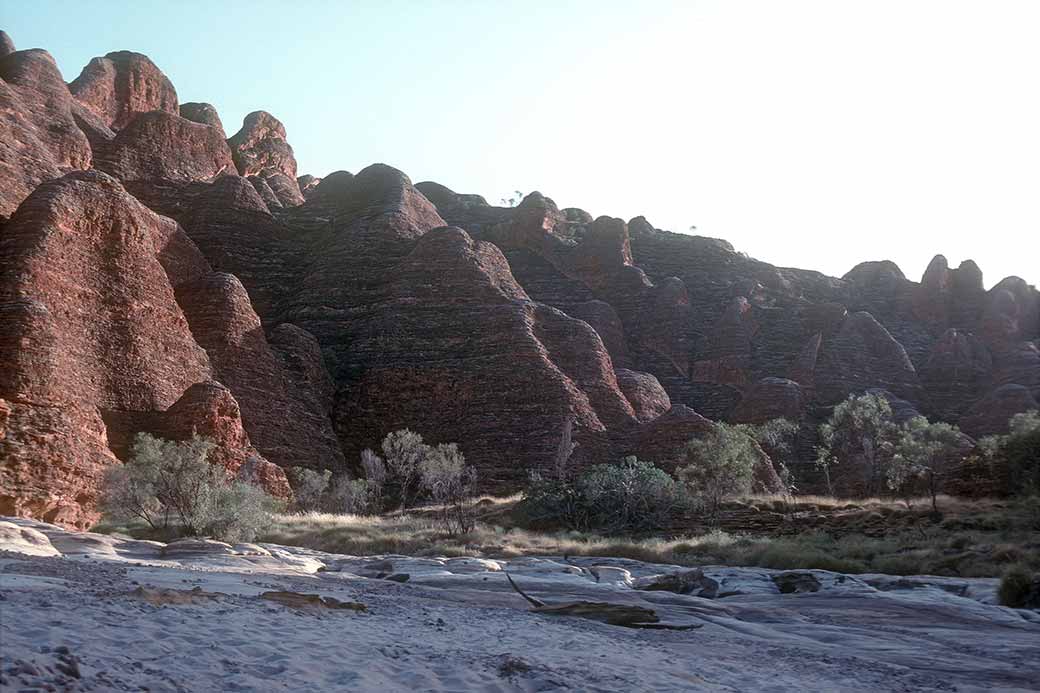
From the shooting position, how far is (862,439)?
1975 inches

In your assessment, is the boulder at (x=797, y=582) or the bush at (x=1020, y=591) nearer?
the bush at (x=1020, y=591)

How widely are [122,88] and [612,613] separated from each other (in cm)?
9253

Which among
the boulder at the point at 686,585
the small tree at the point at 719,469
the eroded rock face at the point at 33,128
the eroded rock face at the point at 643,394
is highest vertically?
the eroded rock face at the point at 33,128

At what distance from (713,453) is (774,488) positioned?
9.19 meters

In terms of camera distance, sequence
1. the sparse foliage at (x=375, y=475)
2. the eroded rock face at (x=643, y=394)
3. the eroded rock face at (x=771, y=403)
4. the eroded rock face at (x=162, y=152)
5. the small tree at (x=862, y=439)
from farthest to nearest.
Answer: the eroded rock face at (x=162, y=152)
the eroded rock face at (x=771, y=403)
the eroded rock face at (x=643, y=394)
the small tree at (x=862, y=439)
the sparse foliage at (x=375, y=475)

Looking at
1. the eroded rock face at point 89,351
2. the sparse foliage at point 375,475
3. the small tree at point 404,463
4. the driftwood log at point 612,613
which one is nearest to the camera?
the driftwood log at point 612,613

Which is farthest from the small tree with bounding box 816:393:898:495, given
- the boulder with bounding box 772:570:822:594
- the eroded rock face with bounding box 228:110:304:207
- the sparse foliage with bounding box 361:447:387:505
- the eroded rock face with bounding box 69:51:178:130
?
the eroded rock face with bounding box 69:51:178:130

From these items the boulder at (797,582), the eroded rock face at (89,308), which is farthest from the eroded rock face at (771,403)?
the boulder at (797,582)

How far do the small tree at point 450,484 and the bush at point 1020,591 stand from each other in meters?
19.1

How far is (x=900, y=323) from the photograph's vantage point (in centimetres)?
8888

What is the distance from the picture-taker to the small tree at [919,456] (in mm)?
42344

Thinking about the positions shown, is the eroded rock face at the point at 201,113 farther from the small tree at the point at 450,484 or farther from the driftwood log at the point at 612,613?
the driftwood log at the point at 612,613

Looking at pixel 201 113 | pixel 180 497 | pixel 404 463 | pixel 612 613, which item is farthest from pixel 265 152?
pixel 612 613

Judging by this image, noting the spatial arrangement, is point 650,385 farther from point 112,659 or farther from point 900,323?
point 112,659
